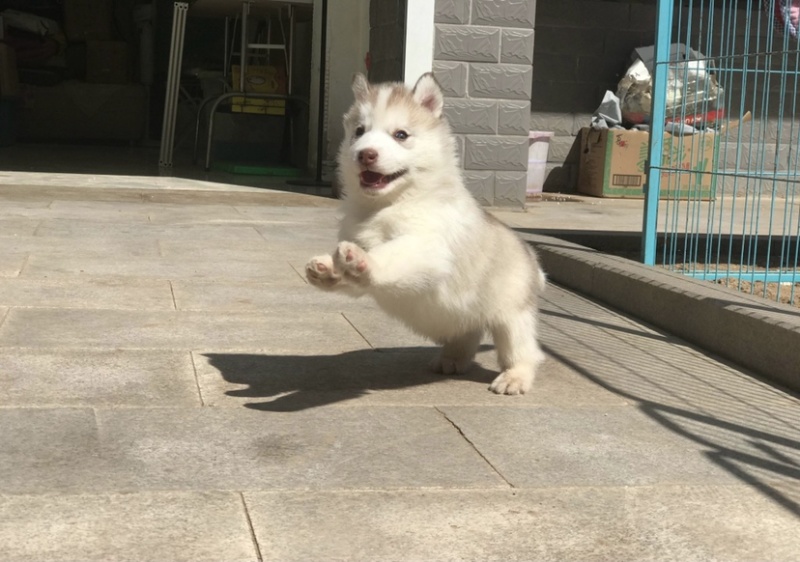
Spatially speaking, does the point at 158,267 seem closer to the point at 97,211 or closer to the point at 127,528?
the point at 97,211

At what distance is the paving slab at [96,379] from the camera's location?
3645 millimetres

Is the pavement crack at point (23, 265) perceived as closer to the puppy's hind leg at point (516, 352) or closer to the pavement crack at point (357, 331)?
the pavement crack at point (357, 331)

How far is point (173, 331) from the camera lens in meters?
4.75

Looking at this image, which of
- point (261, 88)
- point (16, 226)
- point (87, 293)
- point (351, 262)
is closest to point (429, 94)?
point (351, 262)

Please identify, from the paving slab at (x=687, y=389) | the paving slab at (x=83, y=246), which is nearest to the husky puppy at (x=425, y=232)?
the paving slab at (x=687, y=389)

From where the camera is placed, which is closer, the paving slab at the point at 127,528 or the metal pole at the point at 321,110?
the paving slab at the point at 127,528

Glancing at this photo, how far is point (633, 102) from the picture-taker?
39.1 ft

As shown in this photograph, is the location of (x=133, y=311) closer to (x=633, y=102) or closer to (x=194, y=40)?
(x=633, y=102)

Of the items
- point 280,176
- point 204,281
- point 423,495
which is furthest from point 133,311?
point 280,176

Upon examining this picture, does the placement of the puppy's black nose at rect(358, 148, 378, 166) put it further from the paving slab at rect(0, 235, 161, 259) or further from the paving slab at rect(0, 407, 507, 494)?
the paving slab at rect(0, 235, 161, 259)

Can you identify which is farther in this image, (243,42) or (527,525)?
(243,42)

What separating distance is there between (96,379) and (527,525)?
1.87 meters

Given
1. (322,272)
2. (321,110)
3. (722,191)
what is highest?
(321,110)

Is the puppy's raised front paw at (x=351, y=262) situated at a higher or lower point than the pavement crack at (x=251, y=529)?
higher
